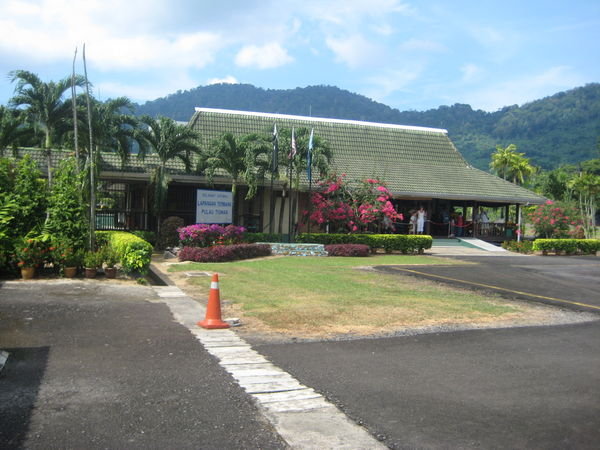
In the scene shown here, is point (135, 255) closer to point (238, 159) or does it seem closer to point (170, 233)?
point (170, 233)

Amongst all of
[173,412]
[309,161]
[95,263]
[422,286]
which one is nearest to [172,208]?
[309,161]

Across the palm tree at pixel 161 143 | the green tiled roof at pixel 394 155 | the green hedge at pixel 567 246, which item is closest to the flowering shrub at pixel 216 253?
the palm tree at pixel 161 143

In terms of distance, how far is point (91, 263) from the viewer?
12.2 metres

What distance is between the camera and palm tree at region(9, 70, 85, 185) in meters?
19.4

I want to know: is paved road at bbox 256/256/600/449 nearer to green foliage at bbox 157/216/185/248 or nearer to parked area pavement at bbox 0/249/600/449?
parked area pavement at bbox 0/249/600/449

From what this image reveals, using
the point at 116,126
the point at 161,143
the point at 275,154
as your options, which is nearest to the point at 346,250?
the point at 275,154

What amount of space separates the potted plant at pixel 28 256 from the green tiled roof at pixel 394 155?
48.4ft

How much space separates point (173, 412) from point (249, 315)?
434 centimetres

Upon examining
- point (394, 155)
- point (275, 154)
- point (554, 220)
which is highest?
point (394, 155)

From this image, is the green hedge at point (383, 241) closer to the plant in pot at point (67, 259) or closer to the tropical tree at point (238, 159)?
the tropical tree at point (238, 159)

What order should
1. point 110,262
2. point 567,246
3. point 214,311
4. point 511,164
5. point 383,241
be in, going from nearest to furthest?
point 214,311
point 110,262
point 383,241
point 567,246
point 511,164

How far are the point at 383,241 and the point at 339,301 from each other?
1405cm

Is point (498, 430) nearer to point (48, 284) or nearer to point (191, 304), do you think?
point (191, 304)

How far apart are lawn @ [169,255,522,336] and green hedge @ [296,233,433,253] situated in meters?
7.37
